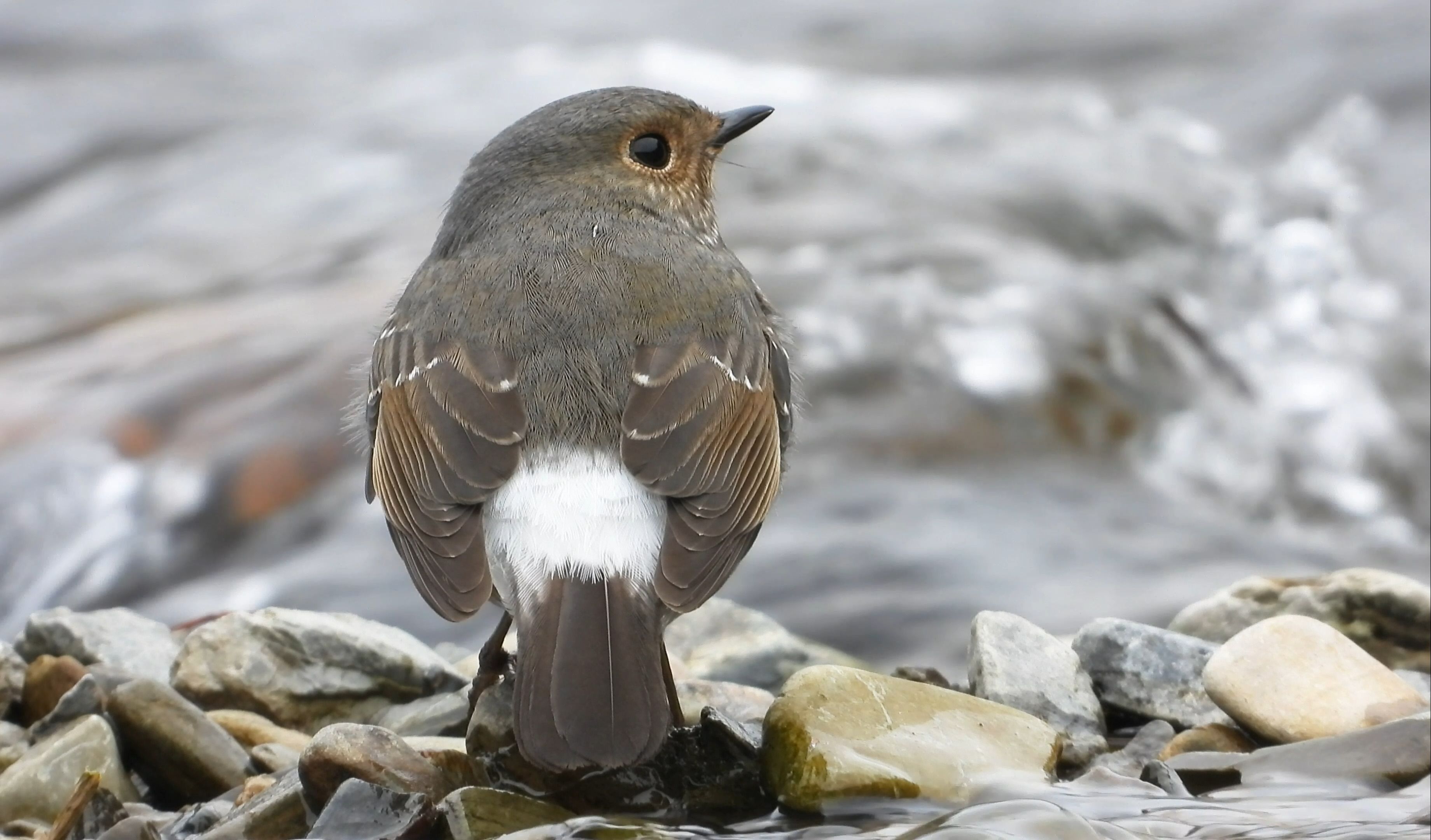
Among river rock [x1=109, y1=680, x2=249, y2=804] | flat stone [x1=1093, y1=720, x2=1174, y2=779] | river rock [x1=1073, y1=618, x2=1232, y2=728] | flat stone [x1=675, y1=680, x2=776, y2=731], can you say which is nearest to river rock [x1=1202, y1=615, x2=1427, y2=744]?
flat stone [x1=1093, y1=720, x2=1174, y2=779]

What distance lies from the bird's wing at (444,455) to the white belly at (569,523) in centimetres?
6

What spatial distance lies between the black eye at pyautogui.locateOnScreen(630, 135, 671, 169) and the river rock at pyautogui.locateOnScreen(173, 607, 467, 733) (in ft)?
6.36

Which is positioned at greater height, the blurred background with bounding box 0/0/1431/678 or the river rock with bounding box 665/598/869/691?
the blurred background with bounding box 0/0/1431/678

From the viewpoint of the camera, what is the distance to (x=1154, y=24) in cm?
1750

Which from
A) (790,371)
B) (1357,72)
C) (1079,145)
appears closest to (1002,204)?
(1079,145)

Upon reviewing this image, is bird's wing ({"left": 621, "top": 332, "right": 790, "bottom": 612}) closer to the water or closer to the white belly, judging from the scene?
the white belly

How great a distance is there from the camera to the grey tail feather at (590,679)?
373 cm

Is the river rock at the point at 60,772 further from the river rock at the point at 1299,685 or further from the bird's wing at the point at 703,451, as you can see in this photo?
the river rock at the point at 1299,685

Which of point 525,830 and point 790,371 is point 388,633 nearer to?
point 790,371

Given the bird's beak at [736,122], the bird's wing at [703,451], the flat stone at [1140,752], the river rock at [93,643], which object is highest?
the bird's beak at [736,122]

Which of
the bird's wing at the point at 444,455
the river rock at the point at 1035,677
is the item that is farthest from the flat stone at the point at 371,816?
the river rock at the point at 1035,677

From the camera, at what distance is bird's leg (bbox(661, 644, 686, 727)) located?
171 inches

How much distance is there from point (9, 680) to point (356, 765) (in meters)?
1.89

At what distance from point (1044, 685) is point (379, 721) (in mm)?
2160
